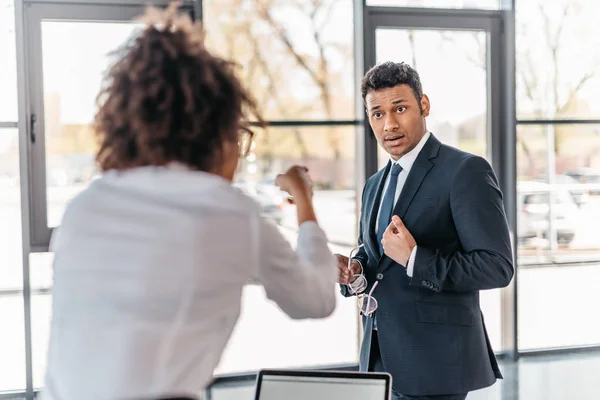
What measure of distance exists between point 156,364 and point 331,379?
491mm

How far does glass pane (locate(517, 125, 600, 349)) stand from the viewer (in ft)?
16.6

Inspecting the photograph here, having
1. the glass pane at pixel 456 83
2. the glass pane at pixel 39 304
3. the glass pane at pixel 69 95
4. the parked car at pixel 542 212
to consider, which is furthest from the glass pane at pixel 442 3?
the glass pane at pixel 39 304

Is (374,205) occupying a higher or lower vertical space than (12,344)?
higher

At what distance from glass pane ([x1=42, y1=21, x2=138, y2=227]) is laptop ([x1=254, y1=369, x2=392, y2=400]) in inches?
121

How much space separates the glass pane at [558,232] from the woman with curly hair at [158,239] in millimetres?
4251

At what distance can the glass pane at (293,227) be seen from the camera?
4566 millimetres

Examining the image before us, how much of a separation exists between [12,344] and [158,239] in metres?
3.73

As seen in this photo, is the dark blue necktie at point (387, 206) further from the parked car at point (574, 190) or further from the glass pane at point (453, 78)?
the parked car at point (574, 190)

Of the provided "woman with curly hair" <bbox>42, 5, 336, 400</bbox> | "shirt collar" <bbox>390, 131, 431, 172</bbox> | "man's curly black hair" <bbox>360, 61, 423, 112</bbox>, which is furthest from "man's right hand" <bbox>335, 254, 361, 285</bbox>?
"woman with curly hair" <bbox>42, 5, 336, 400</bbox>

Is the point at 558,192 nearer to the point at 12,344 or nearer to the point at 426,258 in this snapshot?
the point at 426,258

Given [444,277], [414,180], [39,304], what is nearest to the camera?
[444,277]

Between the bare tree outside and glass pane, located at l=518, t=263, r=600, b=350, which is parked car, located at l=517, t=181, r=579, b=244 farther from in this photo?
the bare tree outside

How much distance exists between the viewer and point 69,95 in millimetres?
4258

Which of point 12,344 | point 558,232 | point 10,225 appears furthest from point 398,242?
point 558,232
